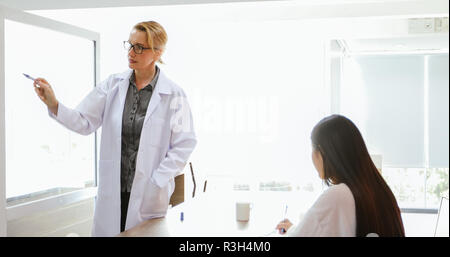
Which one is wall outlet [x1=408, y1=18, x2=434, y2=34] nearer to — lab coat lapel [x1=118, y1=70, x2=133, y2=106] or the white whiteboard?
the white whiteboard

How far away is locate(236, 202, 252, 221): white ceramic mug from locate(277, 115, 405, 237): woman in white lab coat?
0.56 metres

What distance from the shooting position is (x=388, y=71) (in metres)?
5.89

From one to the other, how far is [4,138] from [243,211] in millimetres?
1080

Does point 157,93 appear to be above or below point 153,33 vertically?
below

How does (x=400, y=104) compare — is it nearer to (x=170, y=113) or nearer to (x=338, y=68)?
(x=338, y=68)

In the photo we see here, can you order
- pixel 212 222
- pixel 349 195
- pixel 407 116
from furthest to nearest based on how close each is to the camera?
1. pixel 407 116
2. pixel 212 222
3. pixel 349 195

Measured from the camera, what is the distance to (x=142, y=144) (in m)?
1.99

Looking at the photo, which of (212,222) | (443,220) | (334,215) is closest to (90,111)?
(212,222)

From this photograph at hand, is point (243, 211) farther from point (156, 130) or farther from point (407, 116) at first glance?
point (407, 116)

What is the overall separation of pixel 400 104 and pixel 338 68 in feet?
5.15

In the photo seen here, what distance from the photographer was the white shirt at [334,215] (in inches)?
47.0

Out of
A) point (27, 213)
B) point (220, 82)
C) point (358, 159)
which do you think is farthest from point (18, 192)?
point (220, 82)

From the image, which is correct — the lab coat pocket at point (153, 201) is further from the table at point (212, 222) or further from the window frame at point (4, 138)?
the window frame at point (4, 138)

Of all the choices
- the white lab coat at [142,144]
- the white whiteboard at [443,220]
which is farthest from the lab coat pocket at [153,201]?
the white whiteboard at [443,220]
